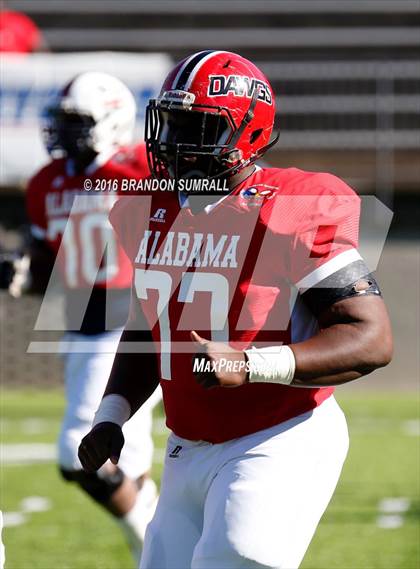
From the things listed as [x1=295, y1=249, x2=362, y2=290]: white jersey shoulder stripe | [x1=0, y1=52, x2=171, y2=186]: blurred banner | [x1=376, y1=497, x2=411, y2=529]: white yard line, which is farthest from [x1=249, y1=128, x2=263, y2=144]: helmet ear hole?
[x1=0, y1=52, x2=171, y2=186]: blurred banner

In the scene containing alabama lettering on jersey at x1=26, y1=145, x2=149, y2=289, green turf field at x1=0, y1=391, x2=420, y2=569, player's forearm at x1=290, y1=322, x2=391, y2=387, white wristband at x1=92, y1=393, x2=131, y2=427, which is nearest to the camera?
player's forearm at x1=290, y1=322, x2=391, y2=387

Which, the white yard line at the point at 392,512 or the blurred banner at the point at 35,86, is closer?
→ the white yard line at the point at 392,512

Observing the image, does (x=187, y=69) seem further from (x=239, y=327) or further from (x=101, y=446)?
(x=101, y=446)

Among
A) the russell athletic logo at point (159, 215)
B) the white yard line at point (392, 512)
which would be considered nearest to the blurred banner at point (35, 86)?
the white yard line at point (392, 512)

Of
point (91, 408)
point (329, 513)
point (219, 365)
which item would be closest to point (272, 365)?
point (219, 365)

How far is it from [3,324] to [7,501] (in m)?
4.90

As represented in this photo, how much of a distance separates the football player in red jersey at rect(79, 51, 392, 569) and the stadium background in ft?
17.1

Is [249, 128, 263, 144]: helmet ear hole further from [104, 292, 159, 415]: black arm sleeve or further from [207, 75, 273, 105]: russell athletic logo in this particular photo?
[104, 292, 159, 415]: black arm sleeve

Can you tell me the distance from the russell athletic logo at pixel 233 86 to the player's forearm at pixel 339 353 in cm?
69

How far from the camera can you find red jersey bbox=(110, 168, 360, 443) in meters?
2.78

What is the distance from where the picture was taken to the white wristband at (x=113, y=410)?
3.11 m

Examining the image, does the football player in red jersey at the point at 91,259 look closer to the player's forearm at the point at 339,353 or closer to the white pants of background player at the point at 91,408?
the white pants of background player at the point at 91,408

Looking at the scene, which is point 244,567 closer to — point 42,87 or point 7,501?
point 7,501

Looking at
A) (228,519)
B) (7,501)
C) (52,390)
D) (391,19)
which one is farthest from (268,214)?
(391,19)
